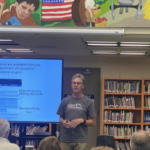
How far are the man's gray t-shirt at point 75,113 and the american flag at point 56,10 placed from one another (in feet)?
4.13

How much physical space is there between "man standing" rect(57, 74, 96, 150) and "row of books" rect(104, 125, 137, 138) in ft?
9.60

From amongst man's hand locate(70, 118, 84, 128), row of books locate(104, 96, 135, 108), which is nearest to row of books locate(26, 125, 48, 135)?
man's hand locate(70, 118, 84, 128)

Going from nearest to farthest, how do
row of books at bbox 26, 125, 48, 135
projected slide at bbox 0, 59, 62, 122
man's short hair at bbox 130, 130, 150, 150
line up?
man's short hair at bbox 130, 130, 150, 150, projected slide at bbox 0, 59, 62, 122, row of books at bbox 26, 125, 48, 135

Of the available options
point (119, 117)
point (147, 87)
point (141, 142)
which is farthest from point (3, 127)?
point (147, 87)

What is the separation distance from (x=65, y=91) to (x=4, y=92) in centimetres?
321

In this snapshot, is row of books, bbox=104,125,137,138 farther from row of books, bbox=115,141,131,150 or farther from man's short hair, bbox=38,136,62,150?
man's short hair, bbox=38,136,62,150

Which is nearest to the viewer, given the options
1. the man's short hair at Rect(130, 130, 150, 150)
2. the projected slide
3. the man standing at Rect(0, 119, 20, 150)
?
the man's short hair at Rect(130, 130, 150, 150)

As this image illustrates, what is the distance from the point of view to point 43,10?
12.2 ft

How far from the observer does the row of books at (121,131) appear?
19.5 ft

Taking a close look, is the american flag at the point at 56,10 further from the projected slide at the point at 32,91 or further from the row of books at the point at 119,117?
the row of books at the point at 119,117

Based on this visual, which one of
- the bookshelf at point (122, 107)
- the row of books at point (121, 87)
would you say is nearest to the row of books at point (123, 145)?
the bookshelf at point (122, 107)

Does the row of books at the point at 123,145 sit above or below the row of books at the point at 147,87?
below

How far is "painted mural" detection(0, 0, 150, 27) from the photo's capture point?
11.8ft

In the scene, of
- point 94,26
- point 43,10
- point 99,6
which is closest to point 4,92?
point 43,10
